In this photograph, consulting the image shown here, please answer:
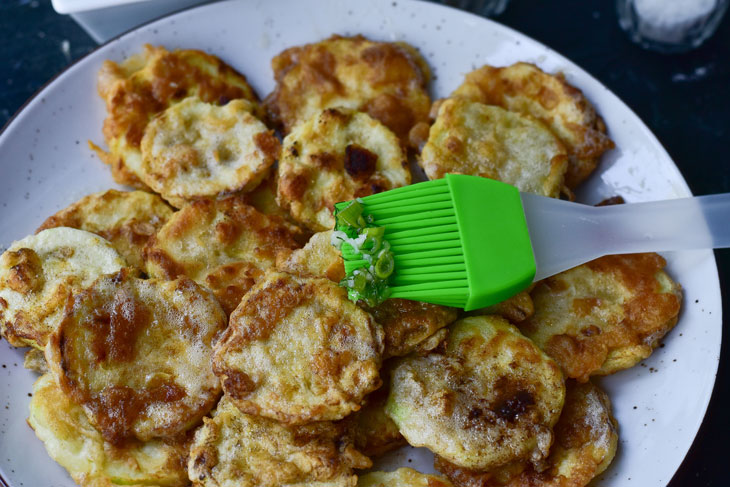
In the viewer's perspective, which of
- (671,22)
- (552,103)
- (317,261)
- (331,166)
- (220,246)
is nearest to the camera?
(317,261)

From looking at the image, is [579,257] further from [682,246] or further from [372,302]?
[372,302]

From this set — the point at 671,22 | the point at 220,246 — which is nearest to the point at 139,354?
the point at 220,246

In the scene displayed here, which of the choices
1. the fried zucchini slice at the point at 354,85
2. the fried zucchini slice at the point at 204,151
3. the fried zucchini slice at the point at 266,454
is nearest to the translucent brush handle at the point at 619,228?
the fried zucchini slice at the point at 354,85

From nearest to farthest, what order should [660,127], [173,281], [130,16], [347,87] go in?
[173,281], [347,87], [130,16], [660,127]

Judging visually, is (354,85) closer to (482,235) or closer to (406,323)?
(482,235)

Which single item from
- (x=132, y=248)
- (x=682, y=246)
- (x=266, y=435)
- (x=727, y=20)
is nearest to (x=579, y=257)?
(x=682, y=246)

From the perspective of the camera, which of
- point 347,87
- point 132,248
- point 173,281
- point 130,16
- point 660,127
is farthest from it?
point 660,127
